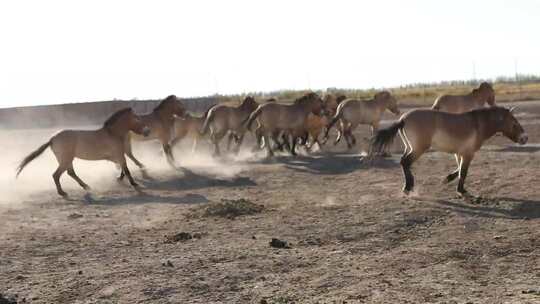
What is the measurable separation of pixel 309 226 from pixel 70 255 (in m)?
3.31

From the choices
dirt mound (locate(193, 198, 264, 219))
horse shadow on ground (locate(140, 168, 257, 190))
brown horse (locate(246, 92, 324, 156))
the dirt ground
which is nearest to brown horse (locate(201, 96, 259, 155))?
brown horse (locate(246, 92, 324, 156))

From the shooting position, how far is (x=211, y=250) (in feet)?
29.0

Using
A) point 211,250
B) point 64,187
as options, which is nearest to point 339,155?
point 64,187

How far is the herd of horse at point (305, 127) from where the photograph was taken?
12.6m

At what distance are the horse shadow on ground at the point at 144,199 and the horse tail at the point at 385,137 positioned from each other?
3350 millimetres

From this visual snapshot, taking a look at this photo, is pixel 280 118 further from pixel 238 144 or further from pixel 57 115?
pixel 57 115

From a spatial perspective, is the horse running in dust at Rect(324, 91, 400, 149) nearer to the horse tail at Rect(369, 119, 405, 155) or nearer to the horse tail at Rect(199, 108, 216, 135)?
the horse tail at Rect(199, 108, 216, 135)

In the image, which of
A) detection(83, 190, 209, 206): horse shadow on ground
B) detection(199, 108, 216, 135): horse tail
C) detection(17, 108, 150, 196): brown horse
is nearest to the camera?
detection(83, 190, 209, 206): horse shadow on ground

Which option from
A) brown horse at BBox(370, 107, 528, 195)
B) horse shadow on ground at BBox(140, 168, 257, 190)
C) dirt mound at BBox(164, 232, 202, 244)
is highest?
brown horse at BBox(370, 107, 528, 195)

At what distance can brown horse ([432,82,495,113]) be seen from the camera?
21.5 meters

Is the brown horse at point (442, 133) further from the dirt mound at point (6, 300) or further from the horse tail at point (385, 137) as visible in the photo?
the dirt mound at point (6, 300)

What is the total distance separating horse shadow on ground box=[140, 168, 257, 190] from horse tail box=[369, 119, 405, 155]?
3683 mm

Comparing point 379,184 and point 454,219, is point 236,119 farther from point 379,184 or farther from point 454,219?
point 454,219

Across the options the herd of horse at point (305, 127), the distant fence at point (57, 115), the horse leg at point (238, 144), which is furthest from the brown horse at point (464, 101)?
the distant fence at point (57, 115)
